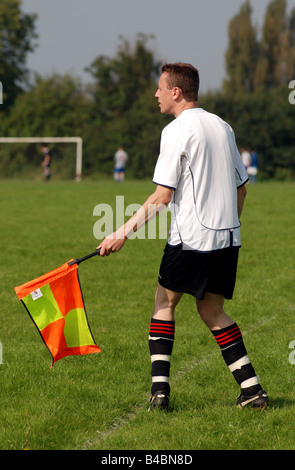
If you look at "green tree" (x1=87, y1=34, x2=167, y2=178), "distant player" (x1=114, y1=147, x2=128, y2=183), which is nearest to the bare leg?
"distant player" (x1=114, y1=147, x2=128, y2=183)

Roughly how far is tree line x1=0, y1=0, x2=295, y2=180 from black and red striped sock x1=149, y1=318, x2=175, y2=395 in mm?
43360

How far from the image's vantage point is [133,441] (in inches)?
157

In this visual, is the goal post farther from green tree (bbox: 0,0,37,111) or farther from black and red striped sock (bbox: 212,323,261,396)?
black and red striped sock (bbox: 212,323,261,396)

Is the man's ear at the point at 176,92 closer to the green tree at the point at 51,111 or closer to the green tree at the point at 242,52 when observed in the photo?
the green tree at the point at 51,111

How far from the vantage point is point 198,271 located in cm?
430

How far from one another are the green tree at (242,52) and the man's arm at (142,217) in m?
70.6

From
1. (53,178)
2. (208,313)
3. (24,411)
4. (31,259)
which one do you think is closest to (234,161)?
(208,313)

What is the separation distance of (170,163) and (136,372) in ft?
6.64

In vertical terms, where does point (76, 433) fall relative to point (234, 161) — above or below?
below

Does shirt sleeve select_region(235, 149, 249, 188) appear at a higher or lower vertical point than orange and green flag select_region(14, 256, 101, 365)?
higher

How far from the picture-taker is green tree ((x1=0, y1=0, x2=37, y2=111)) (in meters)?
67.9

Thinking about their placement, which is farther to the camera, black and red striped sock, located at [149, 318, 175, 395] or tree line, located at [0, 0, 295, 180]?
tree line, located at [0, 0, 295, 180]

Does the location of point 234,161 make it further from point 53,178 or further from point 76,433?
point 53,178
